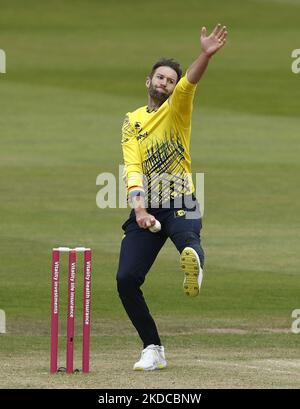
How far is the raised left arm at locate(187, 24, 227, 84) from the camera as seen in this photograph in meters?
10.7

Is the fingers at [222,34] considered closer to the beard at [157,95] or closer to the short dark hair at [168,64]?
the short dark hair at [168,64]

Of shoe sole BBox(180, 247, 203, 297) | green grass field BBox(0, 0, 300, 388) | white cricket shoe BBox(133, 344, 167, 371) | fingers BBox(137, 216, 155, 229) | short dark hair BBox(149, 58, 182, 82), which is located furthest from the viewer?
green grass field BBox(0, 0, 300, 388)

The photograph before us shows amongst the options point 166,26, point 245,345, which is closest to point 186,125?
point 245,345

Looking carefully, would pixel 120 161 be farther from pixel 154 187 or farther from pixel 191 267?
pixel 191 267

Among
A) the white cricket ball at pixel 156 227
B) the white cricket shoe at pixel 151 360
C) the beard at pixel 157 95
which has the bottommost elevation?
the white cricket shoe at pixel 151 360

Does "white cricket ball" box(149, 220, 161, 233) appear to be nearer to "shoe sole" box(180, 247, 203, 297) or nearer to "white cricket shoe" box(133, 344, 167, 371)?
"shoe sole" box(180, 247, 203, 297)

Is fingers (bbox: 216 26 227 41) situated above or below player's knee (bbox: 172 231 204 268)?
above

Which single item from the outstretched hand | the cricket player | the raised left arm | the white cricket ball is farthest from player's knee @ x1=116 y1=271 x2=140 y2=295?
the outstretched hand

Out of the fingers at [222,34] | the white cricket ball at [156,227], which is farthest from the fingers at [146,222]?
the fingers at [222,34]

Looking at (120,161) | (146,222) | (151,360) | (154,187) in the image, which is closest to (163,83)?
(154,187)

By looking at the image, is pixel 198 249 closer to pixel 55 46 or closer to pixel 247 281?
pixel 247 281

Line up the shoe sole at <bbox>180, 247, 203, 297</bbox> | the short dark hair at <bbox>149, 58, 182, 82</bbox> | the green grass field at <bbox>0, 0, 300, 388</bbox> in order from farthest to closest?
the green grass field at <bbox>0, 0, 300, 388</bbox> → the short dark hair at <bbox>149, 58, 182, 82</bbox> → the shoe sole at <bbox>180, 247, 203, 297</bbox>

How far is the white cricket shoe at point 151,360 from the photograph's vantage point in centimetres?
1108

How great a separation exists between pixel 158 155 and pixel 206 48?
3.31 feet
